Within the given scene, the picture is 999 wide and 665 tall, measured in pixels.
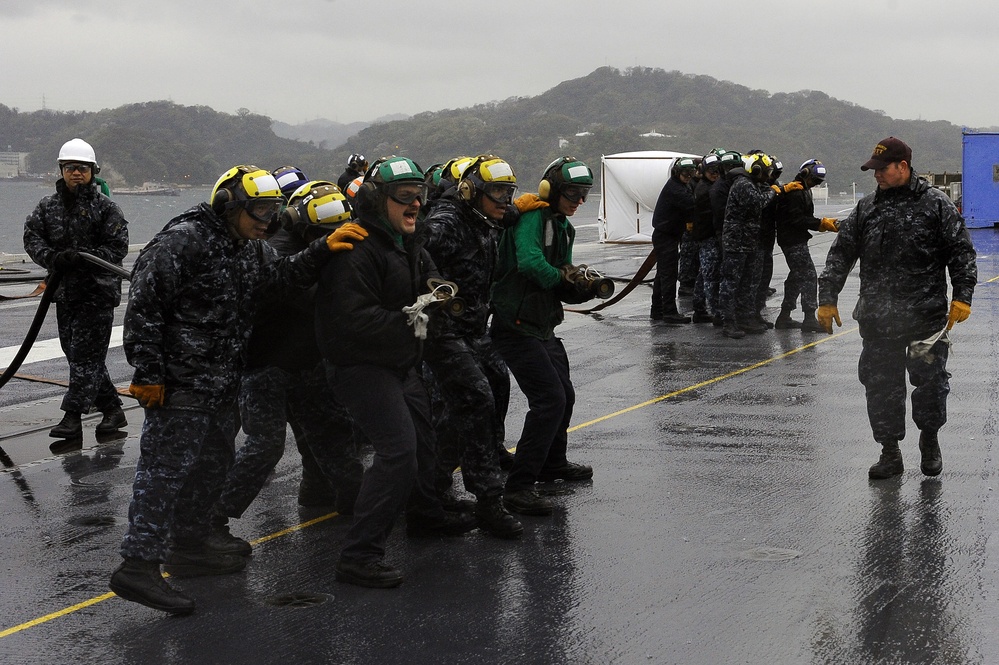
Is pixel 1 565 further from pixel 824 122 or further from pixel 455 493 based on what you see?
pixel 824 122

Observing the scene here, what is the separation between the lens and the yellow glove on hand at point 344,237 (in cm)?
522

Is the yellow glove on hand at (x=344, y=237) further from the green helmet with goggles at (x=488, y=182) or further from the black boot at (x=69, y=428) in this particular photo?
the black boot at (x=69, y=428)

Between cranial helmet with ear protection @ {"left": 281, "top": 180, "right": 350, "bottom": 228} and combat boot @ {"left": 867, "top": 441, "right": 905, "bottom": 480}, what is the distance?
3610 mm

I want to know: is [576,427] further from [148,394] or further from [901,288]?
[148,394]

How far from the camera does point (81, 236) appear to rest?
28.5ft

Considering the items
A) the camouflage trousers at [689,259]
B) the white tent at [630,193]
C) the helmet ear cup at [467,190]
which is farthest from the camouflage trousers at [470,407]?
the white tent at [630,193]

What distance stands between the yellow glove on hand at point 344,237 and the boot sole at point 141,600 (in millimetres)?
1679

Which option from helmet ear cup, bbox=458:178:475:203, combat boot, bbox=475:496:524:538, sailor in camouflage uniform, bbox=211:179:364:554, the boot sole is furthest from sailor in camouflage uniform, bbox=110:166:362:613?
combat boot, bbox=475:496:524:538

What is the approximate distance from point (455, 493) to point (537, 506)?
60 centimetres

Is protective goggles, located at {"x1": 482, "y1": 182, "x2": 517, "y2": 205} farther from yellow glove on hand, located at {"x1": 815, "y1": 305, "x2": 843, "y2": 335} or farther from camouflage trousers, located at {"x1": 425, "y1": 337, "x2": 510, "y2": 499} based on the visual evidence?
yellow glove on hand, located at {"x1": 815, "y1": 305, "x2": 843, "y2": 335}

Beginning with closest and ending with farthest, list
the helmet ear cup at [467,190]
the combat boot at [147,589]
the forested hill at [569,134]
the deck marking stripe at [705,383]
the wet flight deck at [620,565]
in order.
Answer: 1. the wet flight deck at [620,565]
2. the combat boot at [147,589]
3. the helmet ear cup at [467,190]
4. the deck marking stripe at [705,383]
5. the forested hill at [569,134]

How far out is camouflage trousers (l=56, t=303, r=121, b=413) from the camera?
8.68 meters

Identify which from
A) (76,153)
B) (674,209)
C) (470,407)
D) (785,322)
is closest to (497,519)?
(470,407)

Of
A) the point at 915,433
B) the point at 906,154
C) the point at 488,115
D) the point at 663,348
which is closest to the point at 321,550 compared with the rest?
the point at 906,154
